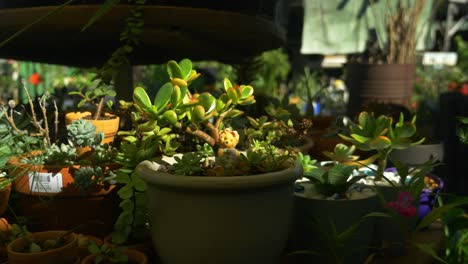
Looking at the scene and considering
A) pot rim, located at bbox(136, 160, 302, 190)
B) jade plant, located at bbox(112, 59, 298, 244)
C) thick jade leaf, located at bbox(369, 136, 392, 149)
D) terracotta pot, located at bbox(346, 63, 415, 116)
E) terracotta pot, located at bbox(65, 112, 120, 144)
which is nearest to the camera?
pot rim, located at bbox(136, 160, 302, 190)

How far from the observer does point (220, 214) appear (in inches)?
33.0

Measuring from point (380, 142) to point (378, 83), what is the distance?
2.04 metres

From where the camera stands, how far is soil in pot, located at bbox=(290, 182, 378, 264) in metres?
0.99

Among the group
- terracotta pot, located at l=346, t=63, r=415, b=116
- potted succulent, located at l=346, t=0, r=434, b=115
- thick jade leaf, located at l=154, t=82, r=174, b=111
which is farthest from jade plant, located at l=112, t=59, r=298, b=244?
terracotta pot, located at l=346, t=63, r=415, b=116

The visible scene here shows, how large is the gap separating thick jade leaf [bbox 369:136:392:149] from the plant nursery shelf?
558 mm

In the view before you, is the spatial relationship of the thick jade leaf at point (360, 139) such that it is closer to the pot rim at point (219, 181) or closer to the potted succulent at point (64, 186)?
the pot rim at point (219, 181)

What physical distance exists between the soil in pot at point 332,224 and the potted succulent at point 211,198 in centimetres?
11

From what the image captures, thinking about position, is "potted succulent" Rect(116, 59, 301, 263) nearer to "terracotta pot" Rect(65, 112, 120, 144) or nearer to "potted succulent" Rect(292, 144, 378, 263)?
"potted succulent" Rect(292, 144, 378, 263)

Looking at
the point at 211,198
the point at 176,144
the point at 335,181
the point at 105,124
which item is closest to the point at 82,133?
the point at 105,124

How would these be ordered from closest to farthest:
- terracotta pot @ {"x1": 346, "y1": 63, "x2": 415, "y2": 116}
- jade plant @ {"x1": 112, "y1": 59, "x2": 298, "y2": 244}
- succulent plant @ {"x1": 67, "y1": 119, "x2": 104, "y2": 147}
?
1. jade plant @ {"x1": 112, "y1": 59, "x2": 298, "y2": 244}
2. succulent plant @ {"x1": 67, "y1": 119, "x2": 104, "y2": 147}
3. terracotta pot @ {"x1": 346, "y1": 63, "x2": 415, "y2": 116}

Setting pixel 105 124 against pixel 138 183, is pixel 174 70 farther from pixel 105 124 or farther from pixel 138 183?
pixel 105 124

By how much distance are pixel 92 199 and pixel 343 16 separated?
15.9 ft

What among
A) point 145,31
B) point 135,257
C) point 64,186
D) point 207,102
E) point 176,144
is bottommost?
point 135,257

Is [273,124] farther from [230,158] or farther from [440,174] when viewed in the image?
[440,174]
